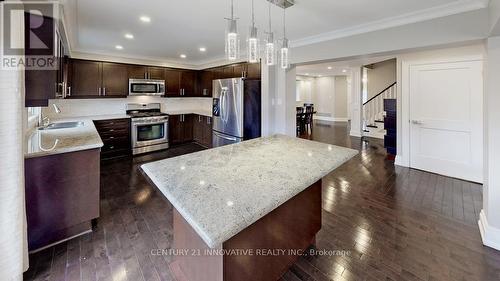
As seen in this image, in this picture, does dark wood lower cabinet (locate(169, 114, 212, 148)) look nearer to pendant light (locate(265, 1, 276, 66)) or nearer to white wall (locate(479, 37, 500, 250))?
pendant light (locate(265, 1, 276, 66))

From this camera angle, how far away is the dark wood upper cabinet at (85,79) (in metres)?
4.87

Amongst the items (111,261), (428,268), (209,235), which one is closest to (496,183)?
(428,268)

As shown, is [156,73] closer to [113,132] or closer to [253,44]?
[113,132]

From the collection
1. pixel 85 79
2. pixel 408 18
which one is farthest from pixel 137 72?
pixel 408 18

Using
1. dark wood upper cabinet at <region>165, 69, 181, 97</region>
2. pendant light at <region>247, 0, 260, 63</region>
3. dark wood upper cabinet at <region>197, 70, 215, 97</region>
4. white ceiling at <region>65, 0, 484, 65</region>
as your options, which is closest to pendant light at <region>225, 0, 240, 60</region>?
pendant light at <region>247, 0, 260, 63</region>

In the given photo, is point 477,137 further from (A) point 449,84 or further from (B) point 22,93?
(B) point 22,93

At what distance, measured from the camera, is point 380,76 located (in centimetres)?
750

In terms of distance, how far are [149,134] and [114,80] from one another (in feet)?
4.78

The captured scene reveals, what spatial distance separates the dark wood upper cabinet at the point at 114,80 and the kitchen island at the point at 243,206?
4510mm

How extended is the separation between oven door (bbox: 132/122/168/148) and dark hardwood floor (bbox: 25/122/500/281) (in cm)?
189

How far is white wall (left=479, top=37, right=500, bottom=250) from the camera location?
214cm

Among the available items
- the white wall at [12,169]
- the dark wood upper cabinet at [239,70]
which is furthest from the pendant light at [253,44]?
the dark wood upper cabinet at [239,70]

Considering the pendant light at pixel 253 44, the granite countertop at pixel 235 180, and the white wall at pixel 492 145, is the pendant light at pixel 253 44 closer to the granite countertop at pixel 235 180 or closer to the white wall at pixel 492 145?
the granite countertop at pixel 235 180

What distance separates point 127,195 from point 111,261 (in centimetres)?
148
